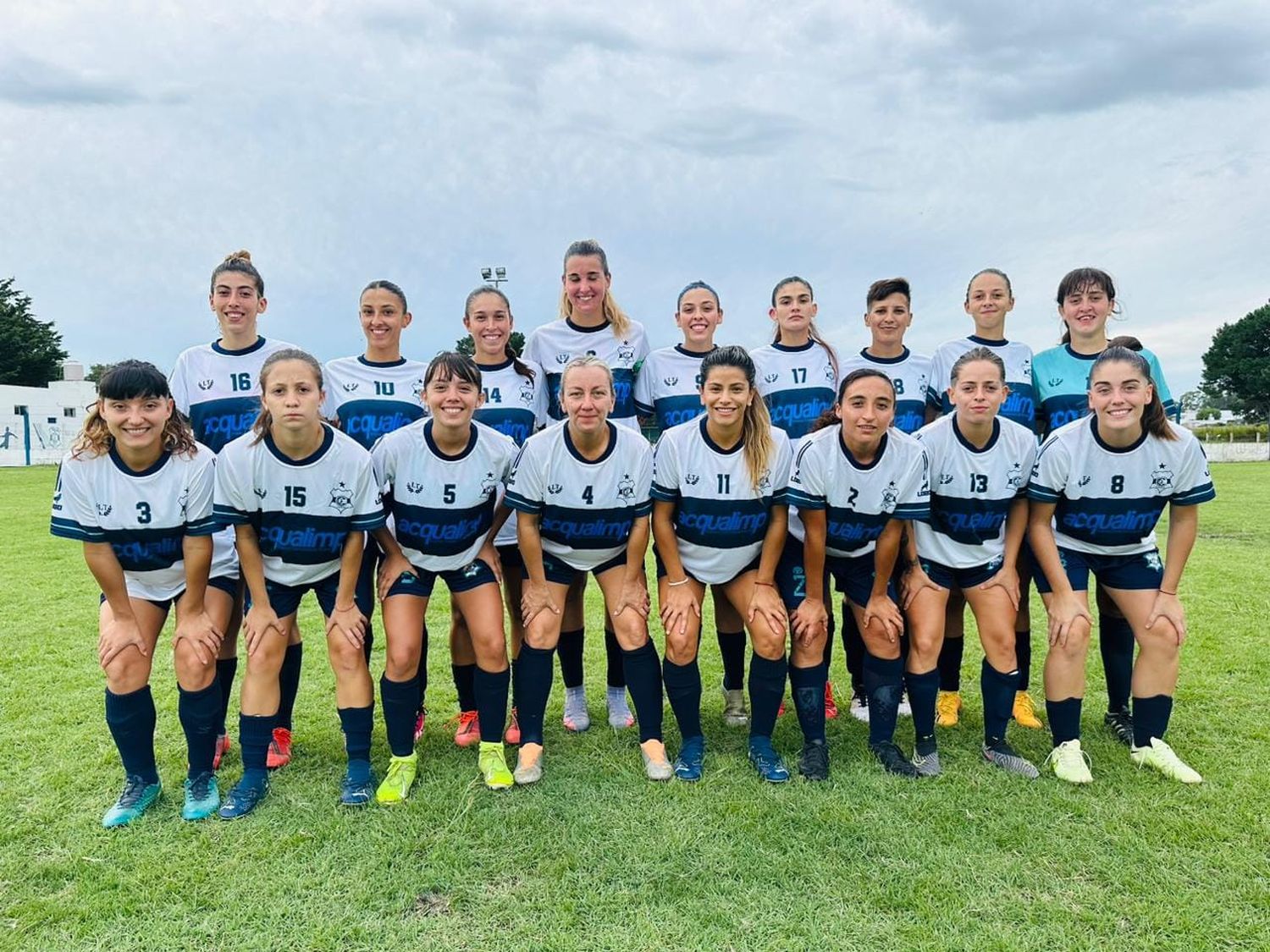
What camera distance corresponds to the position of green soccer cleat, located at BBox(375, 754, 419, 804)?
306cm

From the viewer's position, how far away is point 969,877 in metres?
2.51

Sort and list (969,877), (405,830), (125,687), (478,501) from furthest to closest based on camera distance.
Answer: (478,501), (125,687), (405,830), (969,877)

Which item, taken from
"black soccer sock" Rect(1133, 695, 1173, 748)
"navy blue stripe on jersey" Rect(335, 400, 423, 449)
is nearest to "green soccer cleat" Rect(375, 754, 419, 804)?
"navy blue stripe on jersey" Rect(335, 400, 423, 449)

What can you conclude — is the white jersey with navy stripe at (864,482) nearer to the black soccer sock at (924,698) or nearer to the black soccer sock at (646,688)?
the black soccer sock at (924,698)

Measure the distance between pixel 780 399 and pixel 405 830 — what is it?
256 centimetres

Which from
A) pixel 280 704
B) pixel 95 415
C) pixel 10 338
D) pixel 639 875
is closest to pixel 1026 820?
pixel 639 875

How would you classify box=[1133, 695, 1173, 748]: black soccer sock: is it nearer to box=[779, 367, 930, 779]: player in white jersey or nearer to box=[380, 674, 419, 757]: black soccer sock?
box=[779, 367, 930, 779]: player in white jersey

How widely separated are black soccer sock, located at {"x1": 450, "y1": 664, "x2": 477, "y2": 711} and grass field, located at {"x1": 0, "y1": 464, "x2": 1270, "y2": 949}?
0.18 meters

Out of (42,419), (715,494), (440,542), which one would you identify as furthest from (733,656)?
(42,419)

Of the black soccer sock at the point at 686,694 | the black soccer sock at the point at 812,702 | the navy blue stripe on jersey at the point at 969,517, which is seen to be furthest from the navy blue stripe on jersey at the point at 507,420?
the navy blue stripe on jersey at the point at 969,517

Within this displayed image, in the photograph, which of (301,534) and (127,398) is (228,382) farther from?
(301,534)

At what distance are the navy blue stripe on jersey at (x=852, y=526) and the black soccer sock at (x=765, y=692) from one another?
0.58 m

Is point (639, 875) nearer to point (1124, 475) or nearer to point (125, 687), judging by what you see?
point (125, 687)

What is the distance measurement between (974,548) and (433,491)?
2.38m
